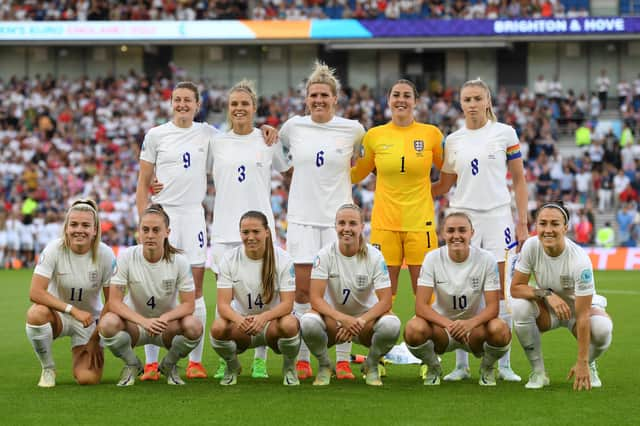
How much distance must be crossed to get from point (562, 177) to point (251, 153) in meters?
20.4

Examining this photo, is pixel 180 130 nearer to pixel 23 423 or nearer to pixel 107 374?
pixel 107 374

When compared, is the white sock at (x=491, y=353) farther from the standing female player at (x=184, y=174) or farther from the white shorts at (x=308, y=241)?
the standing female player at (x=184, y=174)

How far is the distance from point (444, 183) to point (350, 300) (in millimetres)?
1526

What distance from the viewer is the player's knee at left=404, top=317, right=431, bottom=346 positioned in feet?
24.0

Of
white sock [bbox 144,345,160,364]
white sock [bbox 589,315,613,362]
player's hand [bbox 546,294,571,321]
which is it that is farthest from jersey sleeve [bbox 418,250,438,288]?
white sock [bbox 144,345,160,364]

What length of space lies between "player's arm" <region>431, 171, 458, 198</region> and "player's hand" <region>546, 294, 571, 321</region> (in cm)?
162

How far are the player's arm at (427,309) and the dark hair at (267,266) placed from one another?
1.04 metres

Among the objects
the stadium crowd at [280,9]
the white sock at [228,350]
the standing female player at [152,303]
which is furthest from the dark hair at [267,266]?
the stadium crowd at [280,9]

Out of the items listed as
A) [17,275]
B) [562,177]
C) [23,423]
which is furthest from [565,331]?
[562,177]

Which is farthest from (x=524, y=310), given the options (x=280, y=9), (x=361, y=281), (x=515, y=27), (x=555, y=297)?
(x=280, y=9)

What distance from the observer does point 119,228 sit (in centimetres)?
2644

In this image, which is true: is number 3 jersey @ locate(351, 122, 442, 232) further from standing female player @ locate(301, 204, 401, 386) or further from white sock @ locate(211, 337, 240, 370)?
white sock @ locate(211, 337, 240, 370)

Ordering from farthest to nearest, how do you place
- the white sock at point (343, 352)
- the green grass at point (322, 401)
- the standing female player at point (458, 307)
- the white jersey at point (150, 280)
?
1. the white sock at point (343, 352)
2. the white jersey at point (150, 280)
3. the standing female player at point (458, 307)
4. the green grass at point (322, 401)

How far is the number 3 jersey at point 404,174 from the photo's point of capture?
828 cm
